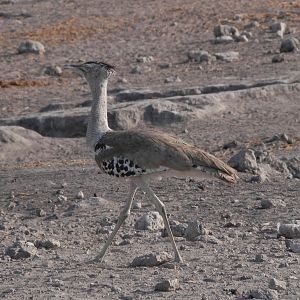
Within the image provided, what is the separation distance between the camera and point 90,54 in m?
18.8

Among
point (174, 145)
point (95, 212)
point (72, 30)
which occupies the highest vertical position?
point (174, 145)

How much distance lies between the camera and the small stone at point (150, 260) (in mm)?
7632

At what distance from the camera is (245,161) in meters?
10.8

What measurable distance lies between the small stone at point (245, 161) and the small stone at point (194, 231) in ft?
7.59

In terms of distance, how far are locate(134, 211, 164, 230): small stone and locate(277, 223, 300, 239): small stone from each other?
3.04 ft

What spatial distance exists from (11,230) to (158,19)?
12604 mm

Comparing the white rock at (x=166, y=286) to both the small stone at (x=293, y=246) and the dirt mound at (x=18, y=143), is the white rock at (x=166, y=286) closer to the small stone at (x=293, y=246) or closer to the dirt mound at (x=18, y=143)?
the small stone at (x=293, y=246)

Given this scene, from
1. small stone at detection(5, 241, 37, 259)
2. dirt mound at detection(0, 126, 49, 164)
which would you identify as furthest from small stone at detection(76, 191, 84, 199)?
dirt mound at detection(0, 126, 49, 164)

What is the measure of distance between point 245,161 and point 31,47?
8.73 metres

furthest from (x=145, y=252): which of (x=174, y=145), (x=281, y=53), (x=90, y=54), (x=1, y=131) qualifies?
(x=90, y=54)

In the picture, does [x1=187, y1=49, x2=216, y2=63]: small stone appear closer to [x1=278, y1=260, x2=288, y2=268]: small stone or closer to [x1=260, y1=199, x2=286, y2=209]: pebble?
[x1=260, y1=199, x2=286, y2=209]: pebble

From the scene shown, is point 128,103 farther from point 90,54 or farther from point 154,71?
point 90,54

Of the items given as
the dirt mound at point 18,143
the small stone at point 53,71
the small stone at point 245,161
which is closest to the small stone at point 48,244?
the small stone at point 245,161

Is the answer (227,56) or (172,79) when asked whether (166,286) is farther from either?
(227,56)
